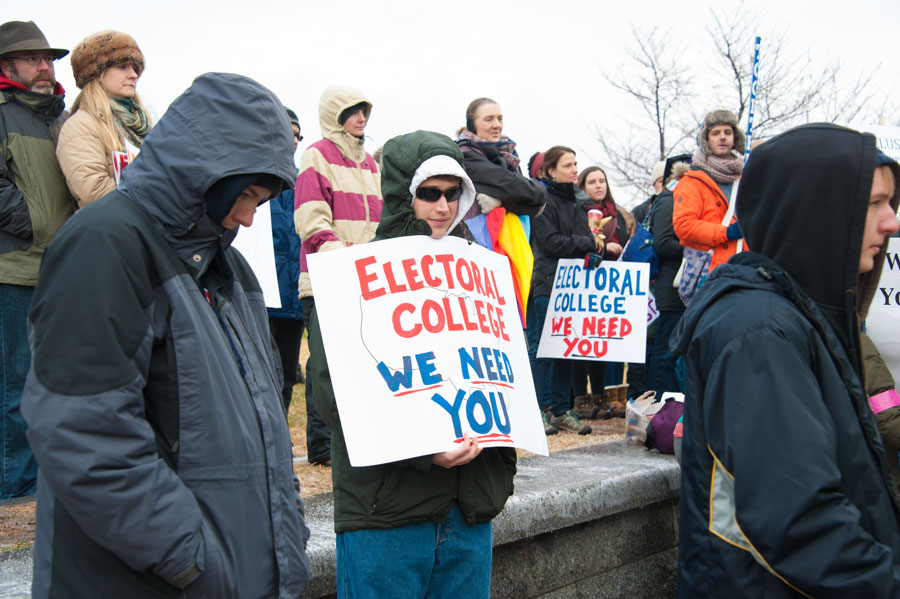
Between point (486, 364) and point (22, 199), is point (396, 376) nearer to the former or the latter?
point (486, 364)

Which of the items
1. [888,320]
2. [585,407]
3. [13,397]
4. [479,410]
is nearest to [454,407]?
[479,410]

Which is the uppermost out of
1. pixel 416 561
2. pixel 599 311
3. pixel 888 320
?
pixel 888 320

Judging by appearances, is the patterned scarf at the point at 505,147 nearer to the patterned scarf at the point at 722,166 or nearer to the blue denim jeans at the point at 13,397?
the patterned scarf at the point at 722,166

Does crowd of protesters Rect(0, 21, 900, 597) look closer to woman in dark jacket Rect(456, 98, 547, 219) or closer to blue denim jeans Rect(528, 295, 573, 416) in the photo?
woman in dark jacket Rect(456, 98, 547, 219)

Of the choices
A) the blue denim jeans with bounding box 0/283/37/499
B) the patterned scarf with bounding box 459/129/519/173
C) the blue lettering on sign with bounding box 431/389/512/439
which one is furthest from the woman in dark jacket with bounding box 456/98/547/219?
the blue lettering on sign with bounding box 431/389/512/439

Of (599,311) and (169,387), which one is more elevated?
(169,387)

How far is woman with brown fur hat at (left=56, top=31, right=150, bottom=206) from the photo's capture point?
14.5 feet

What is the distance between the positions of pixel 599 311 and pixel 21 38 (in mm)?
4843

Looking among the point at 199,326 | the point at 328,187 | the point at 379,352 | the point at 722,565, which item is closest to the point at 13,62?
the point at 328,187

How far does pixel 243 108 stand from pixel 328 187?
321cm

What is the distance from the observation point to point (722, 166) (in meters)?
6.67

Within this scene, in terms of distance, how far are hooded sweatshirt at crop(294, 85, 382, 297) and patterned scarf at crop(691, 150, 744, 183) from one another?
2.68 m

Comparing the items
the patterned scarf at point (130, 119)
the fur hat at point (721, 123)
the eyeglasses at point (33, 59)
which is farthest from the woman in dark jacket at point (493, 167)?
the eyeglasses at point (33, 59)

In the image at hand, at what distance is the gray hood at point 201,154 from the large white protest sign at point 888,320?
3.66 m
